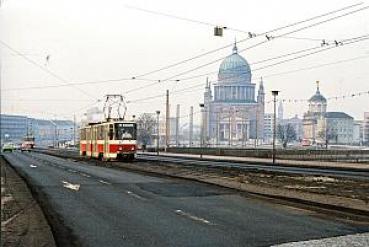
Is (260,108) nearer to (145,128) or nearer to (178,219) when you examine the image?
(145,128)

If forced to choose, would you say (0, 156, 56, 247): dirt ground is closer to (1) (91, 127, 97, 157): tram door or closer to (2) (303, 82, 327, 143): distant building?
(1) (91, 127, 97, 157): tram door

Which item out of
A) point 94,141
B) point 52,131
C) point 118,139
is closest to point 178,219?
point 118,139

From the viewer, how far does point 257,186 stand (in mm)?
23078

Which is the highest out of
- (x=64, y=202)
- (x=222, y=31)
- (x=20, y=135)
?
(x=222, y=31)

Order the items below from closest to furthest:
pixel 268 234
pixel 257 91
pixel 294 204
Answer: pixel 268 234 < pixel 294 204 < pixel 257 91

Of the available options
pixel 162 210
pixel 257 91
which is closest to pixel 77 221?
pixel 162 210

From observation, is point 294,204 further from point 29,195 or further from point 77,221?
point 29,195

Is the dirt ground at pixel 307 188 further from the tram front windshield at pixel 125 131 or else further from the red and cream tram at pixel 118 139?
the red and cream tram at pixel 118 139

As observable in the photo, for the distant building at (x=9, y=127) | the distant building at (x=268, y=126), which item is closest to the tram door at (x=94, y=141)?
the distant building at (x=9, y=127)

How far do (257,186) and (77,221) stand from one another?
11.0 m

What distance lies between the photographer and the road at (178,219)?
35.7 feet

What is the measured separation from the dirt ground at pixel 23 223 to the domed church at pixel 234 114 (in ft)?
368

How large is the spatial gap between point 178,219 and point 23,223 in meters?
3.47

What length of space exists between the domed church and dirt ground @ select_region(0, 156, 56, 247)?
368ft
